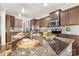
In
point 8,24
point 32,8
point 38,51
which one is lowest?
point 38,51

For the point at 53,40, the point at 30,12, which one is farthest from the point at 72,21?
the point at 30,12

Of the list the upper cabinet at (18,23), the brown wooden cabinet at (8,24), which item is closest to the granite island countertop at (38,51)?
the brown wooden cabinet at (8,24)

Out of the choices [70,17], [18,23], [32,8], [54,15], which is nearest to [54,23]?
[54,15]

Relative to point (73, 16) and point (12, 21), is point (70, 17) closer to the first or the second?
point (73, 16)

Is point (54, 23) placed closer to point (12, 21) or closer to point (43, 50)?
point (43, 50)

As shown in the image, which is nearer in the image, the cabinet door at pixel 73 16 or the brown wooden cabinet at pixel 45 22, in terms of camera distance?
the cabinet door at pixel 73 16

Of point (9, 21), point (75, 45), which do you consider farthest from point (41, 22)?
point (75, 45)

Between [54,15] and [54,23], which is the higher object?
[54,15]

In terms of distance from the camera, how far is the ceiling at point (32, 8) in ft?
5.38

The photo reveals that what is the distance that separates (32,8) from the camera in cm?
168

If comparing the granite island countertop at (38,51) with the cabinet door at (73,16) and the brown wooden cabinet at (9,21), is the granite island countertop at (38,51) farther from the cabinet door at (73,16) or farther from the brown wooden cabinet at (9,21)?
the cabinet door at (73,16)

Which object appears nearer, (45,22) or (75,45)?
(75,45)

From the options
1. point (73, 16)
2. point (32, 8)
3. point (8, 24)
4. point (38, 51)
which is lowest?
point (38, 51)

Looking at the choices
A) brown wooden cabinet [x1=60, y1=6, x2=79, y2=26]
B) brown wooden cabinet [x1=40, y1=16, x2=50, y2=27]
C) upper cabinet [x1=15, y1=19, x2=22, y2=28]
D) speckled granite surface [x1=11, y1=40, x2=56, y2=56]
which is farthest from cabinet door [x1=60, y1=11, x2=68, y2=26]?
upper cabinet [x1=15, y1=19, x2=22, y2=28]
